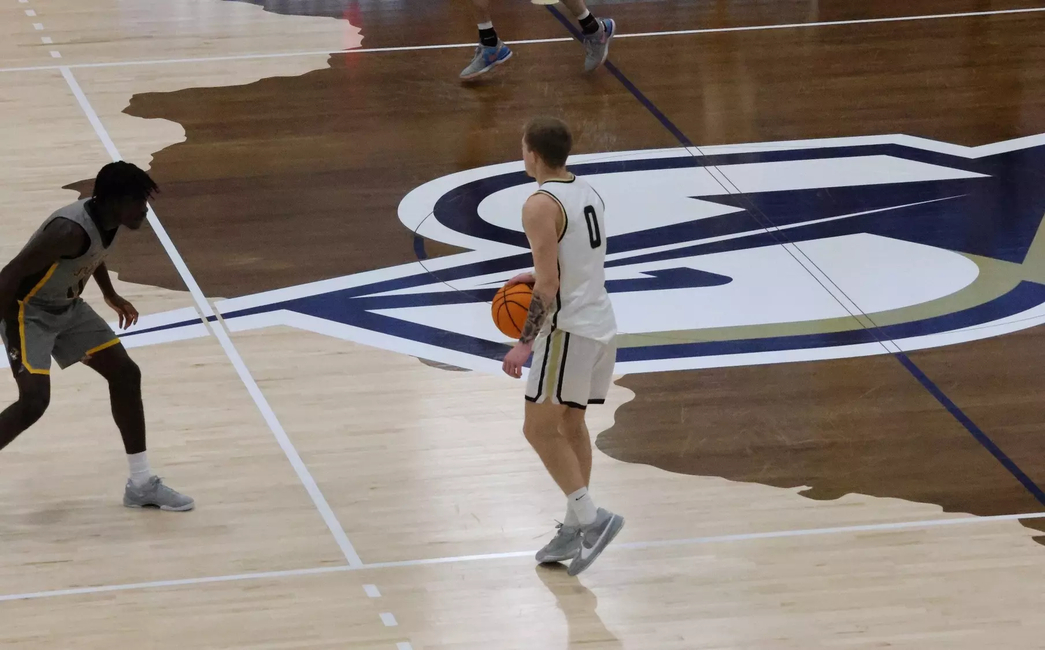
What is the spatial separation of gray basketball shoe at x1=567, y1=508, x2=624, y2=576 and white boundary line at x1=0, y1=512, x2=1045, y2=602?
228 mm

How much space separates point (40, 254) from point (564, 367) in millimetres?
1725

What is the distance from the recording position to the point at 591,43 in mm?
8992

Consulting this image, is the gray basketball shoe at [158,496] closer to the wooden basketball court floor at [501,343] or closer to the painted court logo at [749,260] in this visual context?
the wooden basketball court floor at [501,343]

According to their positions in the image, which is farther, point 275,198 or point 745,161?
point 745,161

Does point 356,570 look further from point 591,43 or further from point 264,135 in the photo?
point 591,43

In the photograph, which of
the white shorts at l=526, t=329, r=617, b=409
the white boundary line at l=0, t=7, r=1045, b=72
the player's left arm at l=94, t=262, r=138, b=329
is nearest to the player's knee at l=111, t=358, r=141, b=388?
the player's left arm at l=94, t=262, r=138, b=329

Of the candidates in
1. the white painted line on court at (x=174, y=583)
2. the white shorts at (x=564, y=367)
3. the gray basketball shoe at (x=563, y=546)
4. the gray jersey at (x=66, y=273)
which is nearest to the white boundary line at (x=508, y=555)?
the white painted line on court at (x=174, y=583)

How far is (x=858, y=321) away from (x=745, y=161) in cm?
192

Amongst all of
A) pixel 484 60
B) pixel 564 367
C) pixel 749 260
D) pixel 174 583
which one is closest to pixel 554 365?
pixel 564 367

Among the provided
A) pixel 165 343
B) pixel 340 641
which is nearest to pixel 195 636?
pixel 340 641

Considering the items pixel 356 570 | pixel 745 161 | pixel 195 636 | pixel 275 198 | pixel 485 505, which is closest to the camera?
pixel 195 636

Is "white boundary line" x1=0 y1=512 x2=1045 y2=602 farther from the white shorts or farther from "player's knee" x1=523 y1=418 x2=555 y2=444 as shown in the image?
the white shorts

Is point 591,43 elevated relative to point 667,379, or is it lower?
elevated

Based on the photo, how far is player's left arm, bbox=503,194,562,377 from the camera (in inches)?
161
